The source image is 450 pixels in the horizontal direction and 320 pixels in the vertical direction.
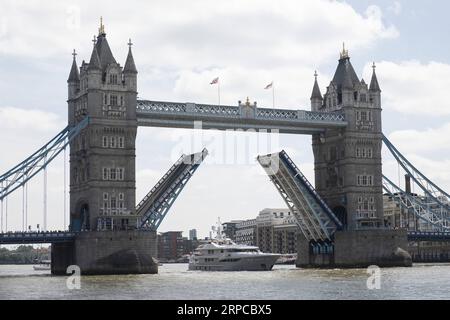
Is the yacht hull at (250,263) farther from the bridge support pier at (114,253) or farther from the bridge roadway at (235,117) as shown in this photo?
the bridge support pier at (114,253)

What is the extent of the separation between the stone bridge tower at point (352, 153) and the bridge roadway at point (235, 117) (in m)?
2.11

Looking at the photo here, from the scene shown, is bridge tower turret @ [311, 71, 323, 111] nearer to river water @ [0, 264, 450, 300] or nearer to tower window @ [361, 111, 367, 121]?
tower window @ [361, 111, 367, 121]

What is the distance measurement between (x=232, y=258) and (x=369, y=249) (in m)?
15.6

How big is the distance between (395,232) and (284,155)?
1887 centimetres

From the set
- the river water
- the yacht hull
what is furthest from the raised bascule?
the river water

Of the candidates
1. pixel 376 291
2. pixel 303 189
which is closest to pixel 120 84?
pixel 303 189

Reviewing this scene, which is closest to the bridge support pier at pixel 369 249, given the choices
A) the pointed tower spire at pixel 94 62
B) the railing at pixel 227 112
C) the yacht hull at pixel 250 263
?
the yacht hull at pixel 250 263

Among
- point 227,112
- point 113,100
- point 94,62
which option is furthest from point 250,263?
point 94,62

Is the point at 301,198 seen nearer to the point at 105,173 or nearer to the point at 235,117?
the point at 235,117

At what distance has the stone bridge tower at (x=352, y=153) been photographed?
11169cm

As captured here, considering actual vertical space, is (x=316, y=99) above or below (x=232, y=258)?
above

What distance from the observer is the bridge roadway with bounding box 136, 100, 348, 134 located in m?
98.4

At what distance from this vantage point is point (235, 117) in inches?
4023
